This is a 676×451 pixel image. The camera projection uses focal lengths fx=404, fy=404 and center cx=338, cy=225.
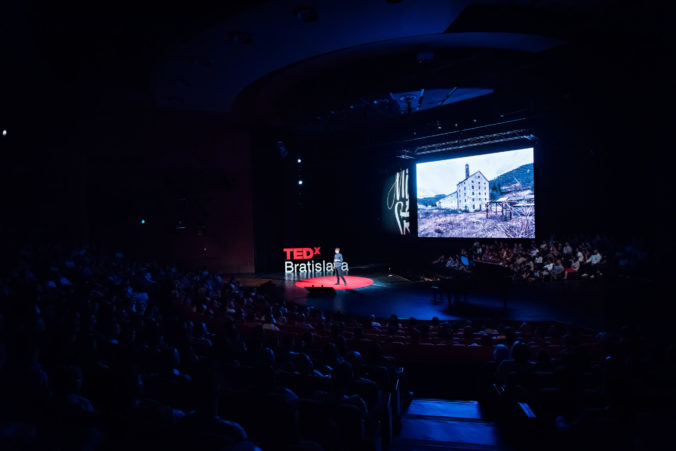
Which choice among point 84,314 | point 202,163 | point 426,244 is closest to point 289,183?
point 202,163

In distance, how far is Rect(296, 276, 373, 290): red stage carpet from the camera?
1406 cm

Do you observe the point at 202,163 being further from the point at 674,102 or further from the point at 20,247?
the point at 674,102

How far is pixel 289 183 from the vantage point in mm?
18359

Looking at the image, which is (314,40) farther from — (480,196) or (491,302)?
(480,196)

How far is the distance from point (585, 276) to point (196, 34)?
1272cm

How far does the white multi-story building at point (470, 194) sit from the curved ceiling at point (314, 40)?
209 inches

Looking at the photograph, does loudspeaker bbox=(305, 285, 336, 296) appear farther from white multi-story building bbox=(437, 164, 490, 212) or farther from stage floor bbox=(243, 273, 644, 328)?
white multi-story building bbox=(437, 164, 490, 212)

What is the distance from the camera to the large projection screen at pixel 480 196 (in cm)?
1502

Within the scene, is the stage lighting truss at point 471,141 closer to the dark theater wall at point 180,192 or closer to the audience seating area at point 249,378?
the dark theater wall at point 180,192

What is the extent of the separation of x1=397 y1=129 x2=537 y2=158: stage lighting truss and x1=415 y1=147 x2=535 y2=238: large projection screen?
19.4 inches

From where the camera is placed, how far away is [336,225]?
2206cm

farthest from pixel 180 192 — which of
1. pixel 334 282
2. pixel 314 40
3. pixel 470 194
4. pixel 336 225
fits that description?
pixel 470 194

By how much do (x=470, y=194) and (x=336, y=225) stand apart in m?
8.03

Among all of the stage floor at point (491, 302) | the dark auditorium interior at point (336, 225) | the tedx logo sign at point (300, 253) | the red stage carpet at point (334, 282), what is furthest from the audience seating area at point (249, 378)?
the tedx logo sign at point (300, 253)
